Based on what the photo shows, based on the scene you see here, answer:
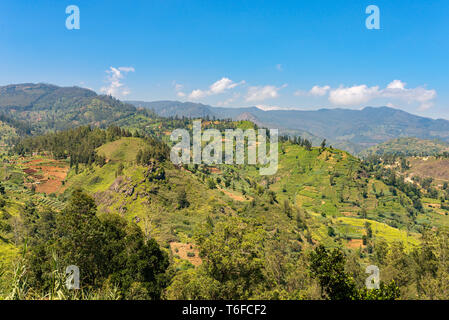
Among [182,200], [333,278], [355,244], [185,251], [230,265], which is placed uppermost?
[230,265]

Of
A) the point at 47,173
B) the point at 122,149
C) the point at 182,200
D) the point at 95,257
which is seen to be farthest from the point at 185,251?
the point at 47,173

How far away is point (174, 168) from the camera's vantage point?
113m

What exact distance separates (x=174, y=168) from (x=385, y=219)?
139 metres

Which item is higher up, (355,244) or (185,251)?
(185,251)

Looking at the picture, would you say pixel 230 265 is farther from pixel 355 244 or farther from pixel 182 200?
pixel 355 244

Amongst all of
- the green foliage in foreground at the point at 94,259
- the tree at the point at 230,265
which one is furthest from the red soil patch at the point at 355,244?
the green foliage in foreground at the point at 94,259

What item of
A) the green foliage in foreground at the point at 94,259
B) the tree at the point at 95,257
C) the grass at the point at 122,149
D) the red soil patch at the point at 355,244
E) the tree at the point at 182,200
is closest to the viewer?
the green foliage in foreground at the point at 94,259

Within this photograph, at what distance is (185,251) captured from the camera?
6588cm

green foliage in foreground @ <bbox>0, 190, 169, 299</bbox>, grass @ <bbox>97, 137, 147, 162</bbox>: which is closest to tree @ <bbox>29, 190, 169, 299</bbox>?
green foliage in foreground @ <bbox>0, 190, 169, 299</bbox>

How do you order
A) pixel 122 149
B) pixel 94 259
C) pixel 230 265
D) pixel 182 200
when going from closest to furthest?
1. pixel 230 265
2. pixel 94 259
3. pixel 182 200
4. pixel 122 149

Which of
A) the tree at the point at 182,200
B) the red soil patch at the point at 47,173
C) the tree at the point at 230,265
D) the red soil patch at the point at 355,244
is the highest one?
the tree at the point at 230,265

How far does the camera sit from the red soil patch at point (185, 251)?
62.1m

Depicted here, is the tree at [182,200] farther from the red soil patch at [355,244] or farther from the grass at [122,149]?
the red soil patch at [355,244]

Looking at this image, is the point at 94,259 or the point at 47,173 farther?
the point at 47,173
